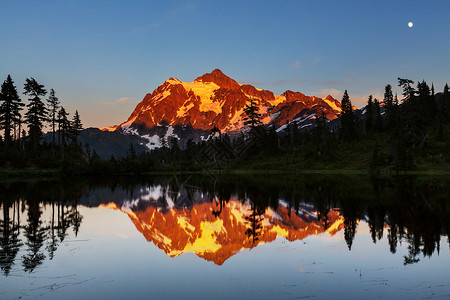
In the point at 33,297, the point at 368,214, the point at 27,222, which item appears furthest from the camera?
the point at 368,214

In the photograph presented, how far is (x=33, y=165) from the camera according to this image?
275 ft

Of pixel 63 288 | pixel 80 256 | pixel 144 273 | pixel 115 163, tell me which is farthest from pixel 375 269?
pixel 115 163

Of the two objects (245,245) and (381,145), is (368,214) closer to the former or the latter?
(245,245)

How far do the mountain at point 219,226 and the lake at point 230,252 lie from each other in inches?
2.9

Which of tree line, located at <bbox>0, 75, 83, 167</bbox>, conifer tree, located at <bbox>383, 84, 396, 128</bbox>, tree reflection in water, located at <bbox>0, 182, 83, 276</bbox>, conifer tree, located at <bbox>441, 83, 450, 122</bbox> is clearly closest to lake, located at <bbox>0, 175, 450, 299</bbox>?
tree reflection in water, located at <bbox>0, 182, 83, 276</bbox>

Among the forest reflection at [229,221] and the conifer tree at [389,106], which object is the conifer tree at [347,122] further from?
the forest reflection at [229,221]

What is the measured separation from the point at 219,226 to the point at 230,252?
22.1ft

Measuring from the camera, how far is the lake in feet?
40.6

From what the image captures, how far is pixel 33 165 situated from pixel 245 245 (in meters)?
78.6

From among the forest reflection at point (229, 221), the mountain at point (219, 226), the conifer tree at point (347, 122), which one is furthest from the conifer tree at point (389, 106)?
the mountain at point (219, 226)

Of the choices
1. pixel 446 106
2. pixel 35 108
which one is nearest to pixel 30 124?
pixel 35 108

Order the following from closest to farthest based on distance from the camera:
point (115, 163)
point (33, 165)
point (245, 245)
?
1. point (245, 245)
2. point (33, 165)
3. point (115, 163)

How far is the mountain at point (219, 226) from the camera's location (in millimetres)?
18964

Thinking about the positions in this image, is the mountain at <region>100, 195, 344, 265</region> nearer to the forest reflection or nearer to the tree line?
the forest reflection
